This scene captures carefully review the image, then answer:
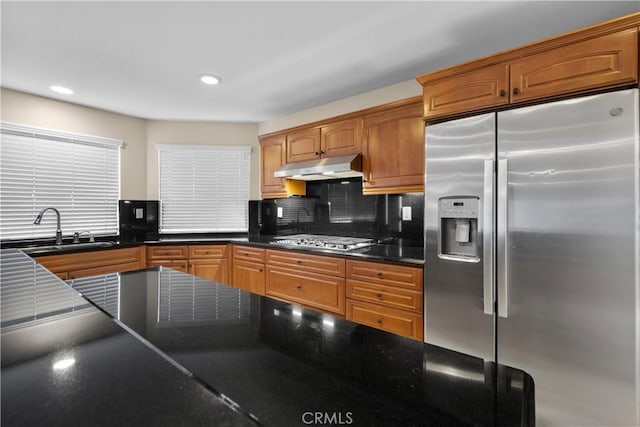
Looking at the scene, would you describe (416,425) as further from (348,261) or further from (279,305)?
(348,261)

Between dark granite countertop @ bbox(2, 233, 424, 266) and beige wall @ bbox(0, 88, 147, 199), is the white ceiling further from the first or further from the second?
dark granite countertop @ bbox(2, 233, 424, 266)

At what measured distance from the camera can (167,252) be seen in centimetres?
342

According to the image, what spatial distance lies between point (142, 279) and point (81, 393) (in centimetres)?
107

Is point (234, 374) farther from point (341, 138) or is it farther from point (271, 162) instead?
point (271, 162)

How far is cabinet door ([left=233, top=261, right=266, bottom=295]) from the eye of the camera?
3.13m

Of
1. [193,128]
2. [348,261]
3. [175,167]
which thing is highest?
[193,128]

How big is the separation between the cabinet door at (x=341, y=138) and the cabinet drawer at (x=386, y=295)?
126 centimetres

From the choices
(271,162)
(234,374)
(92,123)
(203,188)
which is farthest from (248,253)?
(234,374)

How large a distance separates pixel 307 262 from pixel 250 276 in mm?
879

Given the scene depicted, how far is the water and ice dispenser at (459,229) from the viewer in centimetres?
180

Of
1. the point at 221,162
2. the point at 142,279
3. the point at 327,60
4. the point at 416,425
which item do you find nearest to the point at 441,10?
the point at 327,60

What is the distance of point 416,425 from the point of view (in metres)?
0.45

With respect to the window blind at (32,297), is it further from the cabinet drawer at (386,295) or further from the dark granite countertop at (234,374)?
the cabinet drawer at (386,295)

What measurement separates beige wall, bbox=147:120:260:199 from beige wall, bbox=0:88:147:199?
0.09 metres
